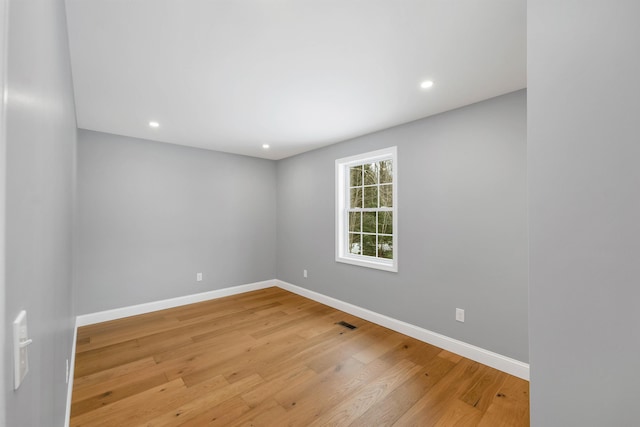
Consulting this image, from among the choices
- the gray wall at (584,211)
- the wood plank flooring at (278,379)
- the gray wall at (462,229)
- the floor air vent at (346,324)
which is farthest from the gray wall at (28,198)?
the gray wall at (462,229)

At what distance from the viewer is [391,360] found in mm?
2588

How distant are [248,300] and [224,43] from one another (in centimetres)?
367

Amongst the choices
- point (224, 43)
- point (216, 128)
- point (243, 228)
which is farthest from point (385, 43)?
point (243, 228)

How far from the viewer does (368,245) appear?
12.6 ft

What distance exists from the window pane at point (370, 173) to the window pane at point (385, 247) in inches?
31.2

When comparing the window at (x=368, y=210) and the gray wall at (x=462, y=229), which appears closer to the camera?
the gray wall at (x=462, y=229)

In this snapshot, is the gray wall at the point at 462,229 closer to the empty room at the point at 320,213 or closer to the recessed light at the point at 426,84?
the empty room at the point at 320,213

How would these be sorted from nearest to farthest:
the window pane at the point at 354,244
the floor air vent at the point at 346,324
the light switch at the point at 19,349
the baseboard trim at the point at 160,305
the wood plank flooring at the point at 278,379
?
1. the light switch at the point at 19,349
2. the wood plank flooring at the point at 278,379
3. the floor air vent at the point at 346,324
4. the baseboard trim at the point at 160,305
5. the window pane at the point at 354,244

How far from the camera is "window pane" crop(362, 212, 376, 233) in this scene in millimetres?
3773

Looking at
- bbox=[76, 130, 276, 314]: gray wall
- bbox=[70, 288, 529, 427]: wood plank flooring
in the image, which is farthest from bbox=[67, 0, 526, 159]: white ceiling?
bbox=[70, 288, 529, 427]: wood plank flooring

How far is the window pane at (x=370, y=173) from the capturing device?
3.77 meters

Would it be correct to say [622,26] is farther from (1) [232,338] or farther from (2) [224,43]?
(1) [232,338]

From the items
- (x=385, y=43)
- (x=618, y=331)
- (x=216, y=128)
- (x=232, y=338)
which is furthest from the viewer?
(x=216, y=128)

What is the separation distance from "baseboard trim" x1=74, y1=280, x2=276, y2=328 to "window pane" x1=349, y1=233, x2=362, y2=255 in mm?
1997
